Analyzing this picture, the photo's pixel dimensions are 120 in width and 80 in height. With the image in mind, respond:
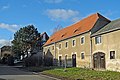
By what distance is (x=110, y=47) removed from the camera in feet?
106

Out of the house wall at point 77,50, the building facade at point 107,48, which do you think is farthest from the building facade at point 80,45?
the building facade at point 107,48

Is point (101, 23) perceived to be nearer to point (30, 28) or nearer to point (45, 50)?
point (45, 50)

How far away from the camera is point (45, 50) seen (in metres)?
64.2

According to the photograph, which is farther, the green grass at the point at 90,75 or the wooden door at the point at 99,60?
the wooden door at the point at 99,60

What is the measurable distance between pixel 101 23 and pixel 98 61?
709 cm

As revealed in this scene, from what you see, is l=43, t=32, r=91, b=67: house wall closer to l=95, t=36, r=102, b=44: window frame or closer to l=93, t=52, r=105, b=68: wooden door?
l=93, t=52, r=105, b=68: wooden door

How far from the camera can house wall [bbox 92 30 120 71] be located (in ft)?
100

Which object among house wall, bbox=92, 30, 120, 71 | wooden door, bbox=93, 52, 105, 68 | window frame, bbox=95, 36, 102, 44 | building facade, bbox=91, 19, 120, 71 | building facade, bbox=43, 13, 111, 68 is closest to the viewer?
house wall, bbox=92, 30, 120, 71

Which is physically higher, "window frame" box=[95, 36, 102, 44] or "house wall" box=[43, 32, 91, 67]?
"window frame" box=[95, 36, 102, 44]

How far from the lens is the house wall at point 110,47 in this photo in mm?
30603

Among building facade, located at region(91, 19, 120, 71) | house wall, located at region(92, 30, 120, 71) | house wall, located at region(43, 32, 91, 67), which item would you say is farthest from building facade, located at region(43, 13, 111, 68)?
house wall, located at region(92, 30, 120, 71)

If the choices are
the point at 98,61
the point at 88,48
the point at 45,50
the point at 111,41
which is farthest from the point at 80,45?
the point at 45,50

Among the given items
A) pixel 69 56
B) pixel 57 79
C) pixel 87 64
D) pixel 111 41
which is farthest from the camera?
pixel 69 56

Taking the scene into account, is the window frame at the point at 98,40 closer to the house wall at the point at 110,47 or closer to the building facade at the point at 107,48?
the building facade at the point at 107,48
